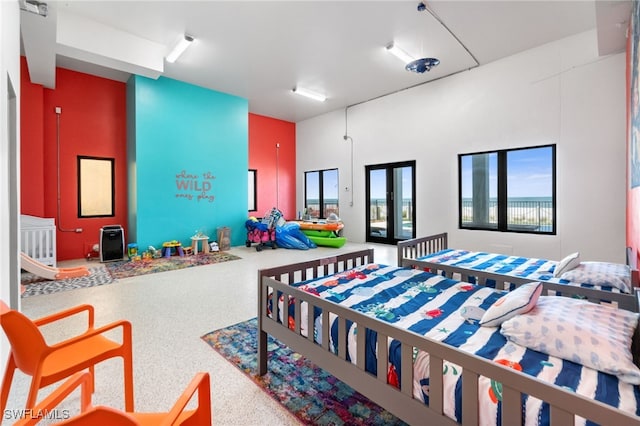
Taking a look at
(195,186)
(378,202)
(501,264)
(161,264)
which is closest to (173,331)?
(161,264)

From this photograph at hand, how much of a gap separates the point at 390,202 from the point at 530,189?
2929mm

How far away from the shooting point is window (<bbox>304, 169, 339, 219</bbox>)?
8500 mm

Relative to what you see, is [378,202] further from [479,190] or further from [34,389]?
[34,389]

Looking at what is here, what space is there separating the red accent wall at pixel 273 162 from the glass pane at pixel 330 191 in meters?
1.23

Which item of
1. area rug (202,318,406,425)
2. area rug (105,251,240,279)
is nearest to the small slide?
area rug (105,251,240,279)

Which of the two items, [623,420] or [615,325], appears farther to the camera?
[615,325]

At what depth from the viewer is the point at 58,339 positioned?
2.45 meters

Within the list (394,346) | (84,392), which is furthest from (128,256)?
(394,346)

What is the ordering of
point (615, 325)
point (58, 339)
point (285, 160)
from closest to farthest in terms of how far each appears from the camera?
point (615, 325), point (58, 339), point (285, 160)

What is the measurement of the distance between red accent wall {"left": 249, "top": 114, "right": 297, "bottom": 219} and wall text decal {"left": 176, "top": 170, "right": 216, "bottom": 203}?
1798 millimetres

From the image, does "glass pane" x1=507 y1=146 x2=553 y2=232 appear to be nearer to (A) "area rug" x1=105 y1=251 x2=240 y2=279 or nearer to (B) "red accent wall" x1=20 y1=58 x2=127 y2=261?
(A) "area rug" x1=105 y1=251 x2=240 y2=279

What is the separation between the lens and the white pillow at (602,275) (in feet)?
7.40

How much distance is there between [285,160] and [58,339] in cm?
739

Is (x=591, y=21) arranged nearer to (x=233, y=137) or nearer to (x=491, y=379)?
(x=491, y=379)
